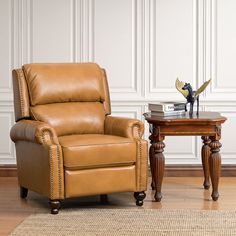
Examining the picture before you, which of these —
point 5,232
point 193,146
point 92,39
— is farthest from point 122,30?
point 5,232

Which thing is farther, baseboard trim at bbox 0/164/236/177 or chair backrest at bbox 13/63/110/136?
baseboard trim at bbox 0/164/236/177

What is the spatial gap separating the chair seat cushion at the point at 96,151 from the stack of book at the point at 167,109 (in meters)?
0.46

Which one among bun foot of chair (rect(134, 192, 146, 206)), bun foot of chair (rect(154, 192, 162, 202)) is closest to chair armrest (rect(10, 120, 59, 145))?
bun foot of chair (rect(134, 192, 146, 206))

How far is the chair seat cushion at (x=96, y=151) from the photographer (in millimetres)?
4680

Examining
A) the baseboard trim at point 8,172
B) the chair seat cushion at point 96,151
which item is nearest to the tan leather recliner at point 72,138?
the chair seat cushion at point 96,151

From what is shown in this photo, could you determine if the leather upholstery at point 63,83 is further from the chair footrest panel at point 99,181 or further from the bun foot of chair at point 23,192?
the chair footrest panel at point 99,181

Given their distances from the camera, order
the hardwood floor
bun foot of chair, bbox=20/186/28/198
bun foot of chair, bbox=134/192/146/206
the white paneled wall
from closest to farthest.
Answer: the hardwood floor, bun foot of chair, bbox=134/192/146/206, bun foot of chair, bbox=20/186/28/198, the white paneled wall

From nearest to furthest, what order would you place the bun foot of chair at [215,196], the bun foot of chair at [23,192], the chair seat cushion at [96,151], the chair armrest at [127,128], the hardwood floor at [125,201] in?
the chair seat cushion at [96,151] → the hardwood floor at [125,201] → the chair armrest at [127,128] → the bun foot of chair at [215,196] → the bun foot of chair at [23,192]

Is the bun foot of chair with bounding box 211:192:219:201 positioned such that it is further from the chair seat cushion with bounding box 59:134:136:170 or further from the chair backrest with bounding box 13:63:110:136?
the chair backrest with bounding box 13:63:110:136

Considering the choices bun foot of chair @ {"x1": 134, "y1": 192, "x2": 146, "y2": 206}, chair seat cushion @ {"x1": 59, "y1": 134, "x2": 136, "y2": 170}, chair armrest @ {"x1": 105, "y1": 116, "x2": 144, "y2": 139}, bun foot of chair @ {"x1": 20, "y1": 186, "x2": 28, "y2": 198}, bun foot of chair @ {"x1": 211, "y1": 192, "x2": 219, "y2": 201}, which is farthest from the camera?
bun foot of chair @ {"x1": 20, "y1": 186, "x2": 28, "y2": 198}

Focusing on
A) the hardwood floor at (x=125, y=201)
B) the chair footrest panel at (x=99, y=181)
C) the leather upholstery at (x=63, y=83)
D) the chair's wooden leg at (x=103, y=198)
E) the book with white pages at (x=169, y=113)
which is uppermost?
the leather upholstery at (x=63, y=83)

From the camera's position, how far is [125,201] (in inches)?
203

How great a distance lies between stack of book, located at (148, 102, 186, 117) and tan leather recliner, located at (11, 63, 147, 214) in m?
0.24

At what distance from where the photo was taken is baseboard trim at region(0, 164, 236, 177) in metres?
6.36
